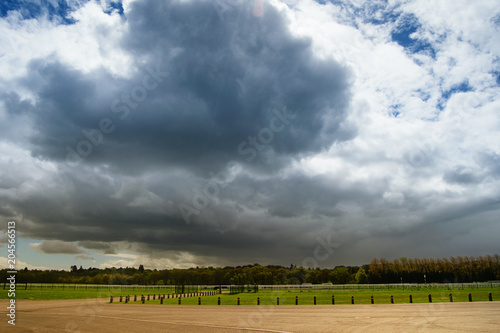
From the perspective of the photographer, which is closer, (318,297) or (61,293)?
(318,297)

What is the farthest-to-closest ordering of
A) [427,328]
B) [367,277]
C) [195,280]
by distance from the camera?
[195,280] < [367,277] < [427,328]

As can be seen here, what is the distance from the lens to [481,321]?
68.7 ft

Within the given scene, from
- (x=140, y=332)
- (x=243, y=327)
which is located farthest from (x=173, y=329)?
(x=243, y=327)

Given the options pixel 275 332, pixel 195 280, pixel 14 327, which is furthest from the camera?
pixel 195 280

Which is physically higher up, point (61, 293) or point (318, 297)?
point (318, 297)

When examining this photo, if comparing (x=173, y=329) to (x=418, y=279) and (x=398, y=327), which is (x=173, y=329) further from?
(x=418, y=279)

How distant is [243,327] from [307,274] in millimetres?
189403

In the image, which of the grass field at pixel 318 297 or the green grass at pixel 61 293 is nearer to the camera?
the grass field at pixel 318 297

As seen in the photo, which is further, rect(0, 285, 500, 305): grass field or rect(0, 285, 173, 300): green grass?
rect(0, 285, 173, 300): green grass

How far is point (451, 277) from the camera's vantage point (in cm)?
17925

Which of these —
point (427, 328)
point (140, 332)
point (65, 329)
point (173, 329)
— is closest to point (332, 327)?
point (427, 328)

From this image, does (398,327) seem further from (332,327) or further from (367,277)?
(367,277)

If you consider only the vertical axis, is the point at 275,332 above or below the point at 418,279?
above

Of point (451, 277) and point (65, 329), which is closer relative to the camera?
point (65, 329)
